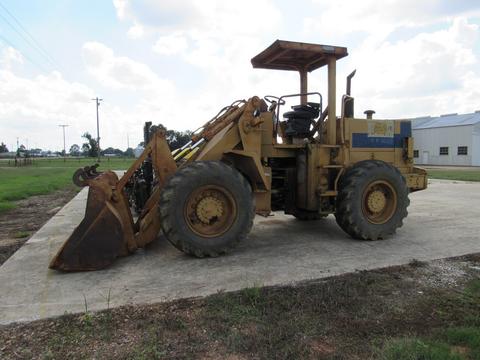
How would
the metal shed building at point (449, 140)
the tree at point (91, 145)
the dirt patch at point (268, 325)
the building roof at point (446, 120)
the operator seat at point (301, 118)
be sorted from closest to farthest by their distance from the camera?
the dirt patch at point (268, 325) → the operator seat at point (301, 118) → the metal shed building at point (449, 140) → the building roof at point (446, 120) → the tree at point (91, 145)

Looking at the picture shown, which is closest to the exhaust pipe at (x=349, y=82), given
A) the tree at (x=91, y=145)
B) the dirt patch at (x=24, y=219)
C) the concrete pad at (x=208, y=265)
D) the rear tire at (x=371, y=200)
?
the rear tire at (x=371, y=200)

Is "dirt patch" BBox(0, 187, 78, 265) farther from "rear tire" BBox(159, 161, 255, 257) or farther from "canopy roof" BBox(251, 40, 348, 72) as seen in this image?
"canopy roof" BBox(251, 40, 348, 72)

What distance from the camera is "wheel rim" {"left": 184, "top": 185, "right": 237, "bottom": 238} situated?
208 inches

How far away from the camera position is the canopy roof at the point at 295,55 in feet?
20.0

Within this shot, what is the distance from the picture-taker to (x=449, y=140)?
46844 millimetres

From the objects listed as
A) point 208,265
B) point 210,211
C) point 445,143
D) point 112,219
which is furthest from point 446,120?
point 112,219

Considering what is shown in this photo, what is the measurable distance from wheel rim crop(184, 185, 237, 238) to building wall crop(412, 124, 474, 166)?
4591cm

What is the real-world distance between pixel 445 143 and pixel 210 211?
159 ft

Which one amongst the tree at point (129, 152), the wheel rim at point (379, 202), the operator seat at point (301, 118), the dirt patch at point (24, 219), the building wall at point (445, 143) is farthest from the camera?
the tree at point (129, 152)

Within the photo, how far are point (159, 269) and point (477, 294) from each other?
3383 millimetres

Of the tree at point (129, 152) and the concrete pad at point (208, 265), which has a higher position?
the tree at point (129, 152)

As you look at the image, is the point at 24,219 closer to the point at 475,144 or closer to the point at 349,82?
the point at 349,82

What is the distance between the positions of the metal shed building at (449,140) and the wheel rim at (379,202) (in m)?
43.7

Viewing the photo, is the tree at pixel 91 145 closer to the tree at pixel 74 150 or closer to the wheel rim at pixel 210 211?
the tree at pixel 74 150
